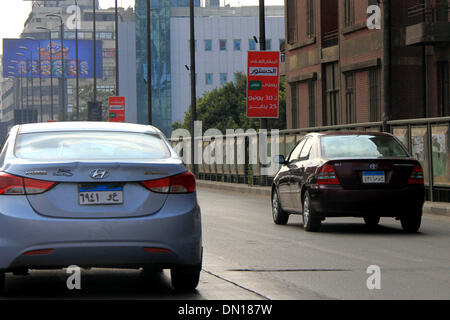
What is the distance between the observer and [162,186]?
846 cm

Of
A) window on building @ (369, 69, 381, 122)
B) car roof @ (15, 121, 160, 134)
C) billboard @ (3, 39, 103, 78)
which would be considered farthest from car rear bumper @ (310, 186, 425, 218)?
→ billboard @ (3, 39, 103, 78)

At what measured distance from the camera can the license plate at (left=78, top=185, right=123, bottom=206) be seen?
8250 mm

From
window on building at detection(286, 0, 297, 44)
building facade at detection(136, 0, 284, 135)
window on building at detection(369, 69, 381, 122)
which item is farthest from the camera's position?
building facade at detection(136, 0, 284, 135)

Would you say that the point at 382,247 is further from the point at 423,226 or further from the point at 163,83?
the point at 163,83

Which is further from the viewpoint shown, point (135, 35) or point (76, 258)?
point (135, 35)

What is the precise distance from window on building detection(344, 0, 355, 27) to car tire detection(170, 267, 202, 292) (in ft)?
96.7

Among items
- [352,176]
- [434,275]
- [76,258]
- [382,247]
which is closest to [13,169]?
[76,258]

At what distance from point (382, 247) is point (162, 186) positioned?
539cm

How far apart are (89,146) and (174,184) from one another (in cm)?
88

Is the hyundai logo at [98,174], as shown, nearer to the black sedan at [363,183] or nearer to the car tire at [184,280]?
the car tire at [184,280]

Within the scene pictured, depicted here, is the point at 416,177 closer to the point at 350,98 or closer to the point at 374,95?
the point at 374,95

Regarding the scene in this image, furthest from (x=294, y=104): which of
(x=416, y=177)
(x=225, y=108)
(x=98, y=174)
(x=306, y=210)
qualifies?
Result: (x=225, y=108)

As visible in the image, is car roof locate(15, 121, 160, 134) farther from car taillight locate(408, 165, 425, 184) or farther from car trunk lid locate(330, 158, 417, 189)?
car taillight locate(408, 165, 425, 184)

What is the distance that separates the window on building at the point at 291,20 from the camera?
147 feet
